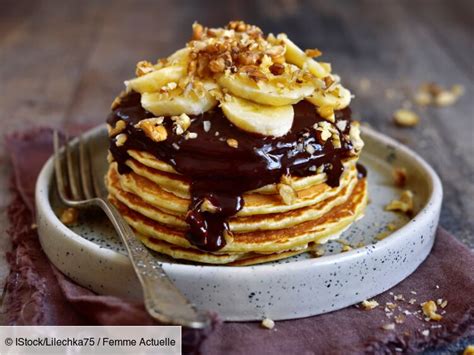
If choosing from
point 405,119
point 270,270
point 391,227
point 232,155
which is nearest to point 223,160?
point 232,155

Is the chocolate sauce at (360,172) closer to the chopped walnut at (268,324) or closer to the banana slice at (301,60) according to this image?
the banana slice at (301,60)

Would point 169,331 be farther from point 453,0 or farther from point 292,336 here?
point 453,0

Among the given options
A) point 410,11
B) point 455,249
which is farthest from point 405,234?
point 410,11

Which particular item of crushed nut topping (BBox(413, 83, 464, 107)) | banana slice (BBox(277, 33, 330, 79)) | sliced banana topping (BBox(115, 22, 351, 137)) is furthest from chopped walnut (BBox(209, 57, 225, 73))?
crushed nut topping (BBox(413, 83, 464, 107))

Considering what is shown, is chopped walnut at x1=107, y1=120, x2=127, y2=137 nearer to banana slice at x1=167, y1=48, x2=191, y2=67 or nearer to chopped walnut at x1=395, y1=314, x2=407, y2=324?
banana slice at x1=167, y1=48, x2=191, y2=67

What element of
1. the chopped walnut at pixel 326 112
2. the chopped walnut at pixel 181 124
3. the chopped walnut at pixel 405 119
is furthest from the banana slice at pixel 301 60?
the chopped walnut at pixel 405 119

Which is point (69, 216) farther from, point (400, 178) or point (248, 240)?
point (400, 178)
